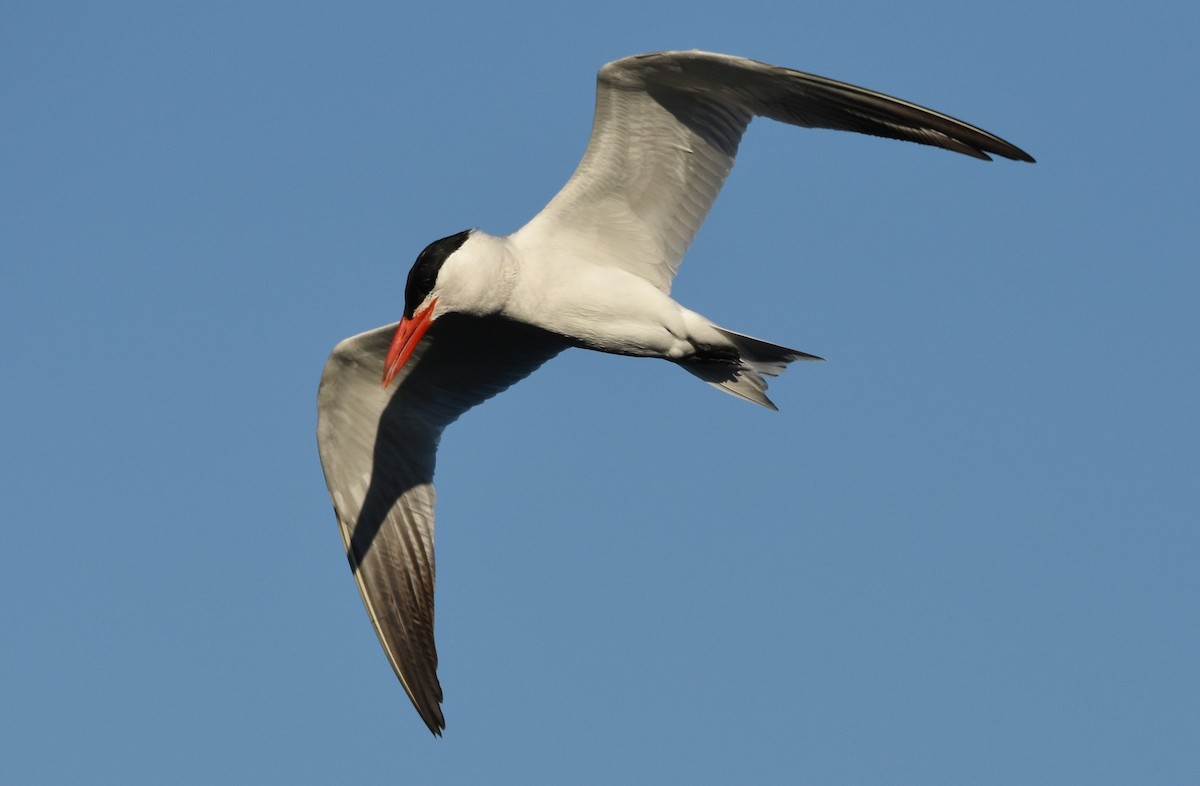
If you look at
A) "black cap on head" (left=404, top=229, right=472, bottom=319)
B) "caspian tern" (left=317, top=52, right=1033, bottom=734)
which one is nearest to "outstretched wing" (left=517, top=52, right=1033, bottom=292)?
"caspian tern" (left=317, top=52, right=1033, bottom=734)

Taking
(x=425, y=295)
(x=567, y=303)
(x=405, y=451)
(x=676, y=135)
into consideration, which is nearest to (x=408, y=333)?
(x=425, y=295)

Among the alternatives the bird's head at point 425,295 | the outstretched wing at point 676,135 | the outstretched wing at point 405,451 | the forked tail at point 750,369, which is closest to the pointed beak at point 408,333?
the bird's head at point 425,295

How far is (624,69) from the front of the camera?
7996 mm

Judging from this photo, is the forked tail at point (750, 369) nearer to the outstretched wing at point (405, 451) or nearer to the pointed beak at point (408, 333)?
the outstretched wing at point (405, 451)

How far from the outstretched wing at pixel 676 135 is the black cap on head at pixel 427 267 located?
0.55m

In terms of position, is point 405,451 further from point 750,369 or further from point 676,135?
point 676,135

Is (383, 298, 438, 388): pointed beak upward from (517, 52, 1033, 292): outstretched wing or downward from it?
downward

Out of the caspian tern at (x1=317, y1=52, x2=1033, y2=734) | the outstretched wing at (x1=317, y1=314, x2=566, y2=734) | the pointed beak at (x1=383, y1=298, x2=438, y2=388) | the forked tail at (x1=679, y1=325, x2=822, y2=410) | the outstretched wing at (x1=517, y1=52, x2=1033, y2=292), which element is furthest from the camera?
the outstretched wing at (x1=317, y1=314, x2=566, y2=734)

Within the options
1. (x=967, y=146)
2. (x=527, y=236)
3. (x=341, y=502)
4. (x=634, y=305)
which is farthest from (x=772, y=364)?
(x=341, y=502)

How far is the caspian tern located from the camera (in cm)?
798

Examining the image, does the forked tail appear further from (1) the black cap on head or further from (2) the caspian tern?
(1) the black cap on head

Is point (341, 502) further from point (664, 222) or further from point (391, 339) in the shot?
point (664, 222)

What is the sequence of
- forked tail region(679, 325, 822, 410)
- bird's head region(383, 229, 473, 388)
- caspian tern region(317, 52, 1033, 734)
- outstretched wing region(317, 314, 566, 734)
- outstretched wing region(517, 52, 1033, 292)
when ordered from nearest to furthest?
1. outstretched wing region(517, 52, 1033, 292)
2. caspian tern region(317, 52, 1033, 734)
3. bird's head region(383, 229, 473, 388)
4. forked tail region(679, 325, 822, 410)
5. outstretched wing region(317, 314, 566, 734)

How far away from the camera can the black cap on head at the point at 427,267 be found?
26.7 feet
